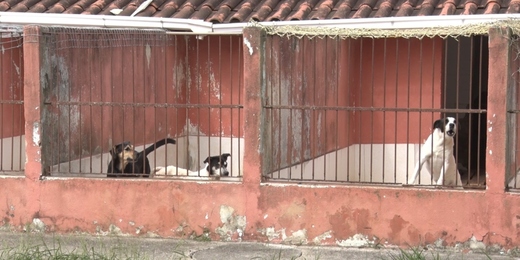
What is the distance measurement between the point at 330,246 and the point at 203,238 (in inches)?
52.2

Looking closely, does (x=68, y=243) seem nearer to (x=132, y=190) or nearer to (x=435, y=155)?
(x=132, y=190)

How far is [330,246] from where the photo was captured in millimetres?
9508

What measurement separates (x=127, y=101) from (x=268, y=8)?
2217mm

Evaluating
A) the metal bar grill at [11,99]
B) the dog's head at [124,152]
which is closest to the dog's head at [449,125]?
the dog's head at [124,152]

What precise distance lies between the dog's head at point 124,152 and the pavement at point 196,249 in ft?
4.36

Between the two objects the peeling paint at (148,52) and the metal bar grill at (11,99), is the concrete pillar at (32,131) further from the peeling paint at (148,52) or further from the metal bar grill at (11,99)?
the peeling paint at (148,52)

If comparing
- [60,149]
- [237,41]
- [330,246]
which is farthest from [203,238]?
[237,41]

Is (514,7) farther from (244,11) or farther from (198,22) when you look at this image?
(198,22)

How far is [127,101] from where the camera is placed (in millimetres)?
12352

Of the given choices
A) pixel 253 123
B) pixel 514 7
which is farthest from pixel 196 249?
pixel 514 7

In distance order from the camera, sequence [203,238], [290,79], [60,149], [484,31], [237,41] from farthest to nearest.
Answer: [237,41]
[290,79]
[60,149]
[203,238]
[484,31]

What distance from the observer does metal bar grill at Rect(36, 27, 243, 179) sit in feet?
33.8

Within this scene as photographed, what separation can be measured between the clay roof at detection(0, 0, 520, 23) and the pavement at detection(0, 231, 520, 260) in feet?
10.4

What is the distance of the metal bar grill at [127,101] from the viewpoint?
10.3 metres
